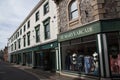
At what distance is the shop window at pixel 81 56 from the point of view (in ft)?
47.6

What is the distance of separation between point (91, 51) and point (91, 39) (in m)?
0.91

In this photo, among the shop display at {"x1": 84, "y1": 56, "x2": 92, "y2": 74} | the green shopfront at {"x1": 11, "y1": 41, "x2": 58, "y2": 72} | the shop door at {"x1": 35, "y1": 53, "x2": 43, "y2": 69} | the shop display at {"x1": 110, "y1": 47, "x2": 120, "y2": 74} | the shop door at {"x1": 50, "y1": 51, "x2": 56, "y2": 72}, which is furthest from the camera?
the shop door at {"x1": 35, "y1": 53, "x2": 43, "y2": 69}

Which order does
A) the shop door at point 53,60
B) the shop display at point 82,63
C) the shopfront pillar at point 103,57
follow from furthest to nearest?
the shop door at point 53,60 → the shop display at point 82,63 → the shopfront pillar at point 103,57

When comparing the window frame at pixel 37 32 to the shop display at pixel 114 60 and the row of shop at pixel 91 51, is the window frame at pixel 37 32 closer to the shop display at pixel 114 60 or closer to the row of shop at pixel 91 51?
the row of shop at pixel 91 51

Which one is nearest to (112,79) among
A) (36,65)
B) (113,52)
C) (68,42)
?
(113,52)

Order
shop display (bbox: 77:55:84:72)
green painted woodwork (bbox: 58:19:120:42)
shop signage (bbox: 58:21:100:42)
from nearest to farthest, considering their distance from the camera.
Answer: green painted woodwork (bbox: 58:19:120:42) → shop signage (bbox: 58:21:100:42) → shop display (bbox: 77:55:84:72)

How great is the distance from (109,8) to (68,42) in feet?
18.5

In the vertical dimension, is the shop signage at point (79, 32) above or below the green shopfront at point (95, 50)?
above

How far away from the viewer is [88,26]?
14.9 metres

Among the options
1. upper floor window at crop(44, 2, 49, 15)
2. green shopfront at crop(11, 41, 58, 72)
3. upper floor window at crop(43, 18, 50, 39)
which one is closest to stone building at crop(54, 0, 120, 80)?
green shopfront at crop(11, 41, 58, 72)

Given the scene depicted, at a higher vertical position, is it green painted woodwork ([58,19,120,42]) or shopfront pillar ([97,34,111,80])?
green painted woodwork ([58,19,120,42])

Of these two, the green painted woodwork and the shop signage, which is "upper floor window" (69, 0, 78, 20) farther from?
the green painted woodwork

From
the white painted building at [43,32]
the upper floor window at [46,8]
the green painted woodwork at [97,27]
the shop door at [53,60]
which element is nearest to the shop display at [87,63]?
the green painted woodwork at [97,27]

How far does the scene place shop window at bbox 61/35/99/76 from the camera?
47.6ft
